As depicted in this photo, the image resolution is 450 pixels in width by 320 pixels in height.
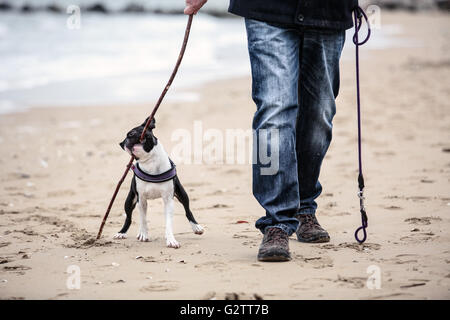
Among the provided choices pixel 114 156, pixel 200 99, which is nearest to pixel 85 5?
pixel 200 99

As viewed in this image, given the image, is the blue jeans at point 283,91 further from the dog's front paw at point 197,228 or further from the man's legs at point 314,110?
the dog's front paw at point 197,228

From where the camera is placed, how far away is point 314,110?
3754 mm

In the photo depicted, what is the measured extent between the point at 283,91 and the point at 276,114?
0.13 metres

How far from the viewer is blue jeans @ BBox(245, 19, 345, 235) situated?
347 cm

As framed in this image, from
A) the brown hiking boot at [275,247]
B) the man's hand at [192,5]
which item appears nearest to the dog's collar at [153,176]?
the brown hiking boot at [275,247]

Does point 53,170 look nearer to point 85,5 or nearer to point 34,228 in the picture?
point 34,228

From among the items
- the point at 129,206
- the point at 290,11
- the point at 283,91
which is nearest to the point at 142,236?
the point at 129,206

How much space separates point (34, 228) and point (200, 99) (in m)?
6.39

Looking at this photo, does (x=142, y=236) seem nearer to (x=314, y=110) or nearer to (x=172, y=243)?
(x=172, y=243)

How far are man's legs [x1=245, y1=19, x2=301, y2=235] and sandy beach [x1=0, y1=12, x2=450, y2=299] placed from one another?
325 millimetres

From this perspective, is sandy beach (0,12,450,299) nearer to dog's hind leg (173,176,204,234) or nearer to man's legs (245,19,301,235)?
dog's hind leg (173,176,204,234)

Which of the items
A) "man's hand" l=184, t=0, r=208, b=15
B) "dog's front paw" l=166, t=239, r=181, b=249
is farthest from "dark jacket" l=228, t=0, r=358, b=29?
"dog's front paw" l=166, t=239, r=181, b=249

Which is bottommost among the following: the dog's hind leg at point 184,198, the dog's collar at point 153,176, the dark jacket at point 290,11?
the dog's hind leg at point 184,198

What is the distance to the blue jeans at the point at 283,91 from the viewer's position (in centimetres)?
347
